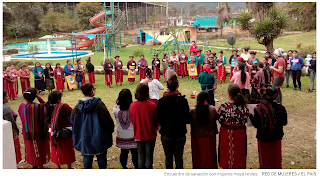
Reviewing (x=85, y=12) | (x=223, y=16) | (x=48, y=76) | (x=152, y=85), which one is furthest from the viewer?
(x=223, y=16)

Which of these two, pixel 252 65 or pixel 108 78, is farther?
pixel 108 78

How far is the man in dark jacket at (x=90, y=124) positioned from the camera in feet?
13.0

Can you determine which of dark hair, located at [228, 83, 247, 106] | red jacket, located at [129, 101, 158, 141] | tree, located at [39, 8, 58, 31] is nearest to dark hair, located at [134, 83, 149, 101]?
red jacket, located at [129, 101, 158, 141]

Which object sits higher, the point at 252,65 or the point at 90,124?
the point at 252,65

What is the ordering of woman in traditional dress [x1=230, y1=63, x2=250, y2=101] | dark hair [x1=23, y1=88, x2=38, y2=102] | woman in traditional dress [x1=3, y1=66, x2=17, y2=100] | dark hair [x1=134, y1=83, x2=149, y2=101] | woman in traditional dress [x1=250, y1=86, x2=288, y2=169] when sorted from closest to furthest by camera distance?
woman in traditional dress [x1=250, y1=86, x2=288, y2=169], dark hair [x1=134, y1=83, x2=149, y2=101], dark hair [x1=23, y1=88, x2=38, y2=102], woman in traditional dress [x1=230, y1=63, x2=250, y2=101], woman in traditional dress [x1=3, y1=66, x2=17, y2=100]

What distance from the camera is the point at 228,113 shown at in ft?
12.9

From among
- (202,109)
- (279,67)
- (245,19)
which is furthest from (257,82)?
(245,19)

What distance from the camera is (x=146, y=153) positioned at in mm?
4211

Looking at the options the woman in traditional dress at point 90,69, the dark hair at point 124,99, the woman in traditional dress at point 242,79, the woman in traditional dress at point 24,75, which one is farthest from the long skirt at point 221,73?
the dark hair at point 124,99

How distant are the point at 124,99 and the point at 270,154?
85.7 inches

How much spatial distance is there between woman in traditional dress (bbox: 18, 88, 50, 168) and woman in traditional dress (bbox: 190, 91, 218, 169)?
Result: 2.28 m

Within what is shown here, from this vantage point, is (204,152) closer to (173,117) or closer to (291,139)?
(173,117)

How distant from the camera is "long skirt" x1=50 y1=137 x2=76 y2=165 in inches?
178

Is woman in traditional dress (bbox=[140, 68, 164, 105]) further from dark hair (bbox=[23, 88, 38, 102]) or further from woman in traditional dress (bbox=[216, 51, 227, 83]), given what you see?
woman in traditional dress (bbox=[216, 51, 227, 83])
